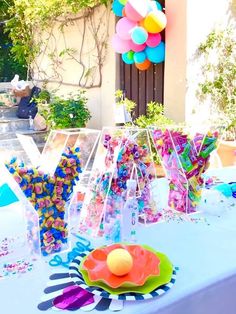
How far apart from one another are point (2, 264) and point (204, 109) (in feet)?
11.6

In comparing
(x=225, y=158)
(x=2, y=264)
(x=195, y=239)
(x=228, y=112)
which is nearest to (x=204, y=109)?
(x=228, y=112)

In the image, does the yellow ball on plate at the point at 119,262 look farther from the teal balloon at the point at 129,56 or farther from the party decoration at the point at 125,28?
the teal balloon at the point at 129,56

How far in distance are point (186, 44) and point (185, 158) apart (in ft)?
9.42

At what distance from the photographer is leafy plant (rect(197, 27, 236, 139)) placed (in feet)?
13.4

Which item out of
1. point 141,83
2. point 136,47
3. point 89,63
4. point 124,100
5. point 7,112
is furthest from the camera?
point 7,112

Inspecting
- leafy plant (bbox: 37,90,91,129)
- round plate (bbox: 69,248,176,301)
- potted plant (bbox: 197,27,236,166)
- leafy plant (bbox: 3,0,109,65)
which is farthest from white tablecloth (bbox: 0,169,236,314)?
leafy plant (bbox: 3,0,109,65)

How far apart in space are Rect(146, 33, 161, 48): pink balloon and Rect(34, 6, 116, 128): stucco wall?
1032 mm

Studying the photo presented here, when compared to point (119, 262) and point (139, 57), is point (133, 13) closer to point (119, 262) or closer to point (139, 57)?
point (139, 57)

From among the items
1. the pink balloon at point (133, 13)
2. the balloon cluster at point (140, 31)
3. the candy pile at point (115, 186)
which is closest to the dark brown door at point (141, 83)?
the balloon cluster at point (140, 31)

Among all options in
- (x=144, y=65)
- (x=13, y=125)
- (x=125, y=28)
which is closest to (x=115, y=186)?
(x=125, y=28)

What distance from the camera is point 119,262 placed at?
34.8 inches

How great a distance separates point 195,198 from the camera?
136 cm

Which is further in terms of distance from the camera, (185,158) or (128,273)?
(185,158)

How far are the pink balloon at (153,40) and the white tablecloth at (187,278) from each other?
10.0ft
